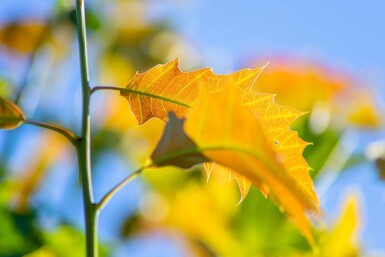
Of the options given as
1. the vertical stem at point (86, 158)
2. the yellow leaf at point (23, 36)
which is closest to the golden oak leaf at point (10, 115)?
the vertical stem at point (86, 158)

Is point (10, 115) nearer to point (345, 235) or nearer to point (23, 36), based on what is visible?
point (345, 235)

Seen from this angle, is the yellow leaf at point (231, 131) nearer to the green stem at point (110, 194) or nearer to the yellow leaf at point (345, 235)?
the green stem at point (110, 194)

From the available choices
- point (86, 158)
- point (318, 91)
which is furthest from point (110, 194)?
point (318, 91)

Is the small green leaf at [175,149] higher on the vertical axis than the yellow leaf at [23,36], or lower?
lower

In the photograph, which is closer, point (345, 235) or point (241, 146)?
point (241, 146)

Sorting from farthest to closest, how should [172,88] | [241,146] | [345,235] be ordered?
1. [345,235]
2. [172,88]
3. [241,146]

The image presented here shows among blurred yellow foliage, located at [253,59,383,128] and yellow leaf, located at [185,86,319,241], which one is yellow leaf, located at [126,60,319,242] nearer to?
yellow leaf, located at [185,86,319,241]
